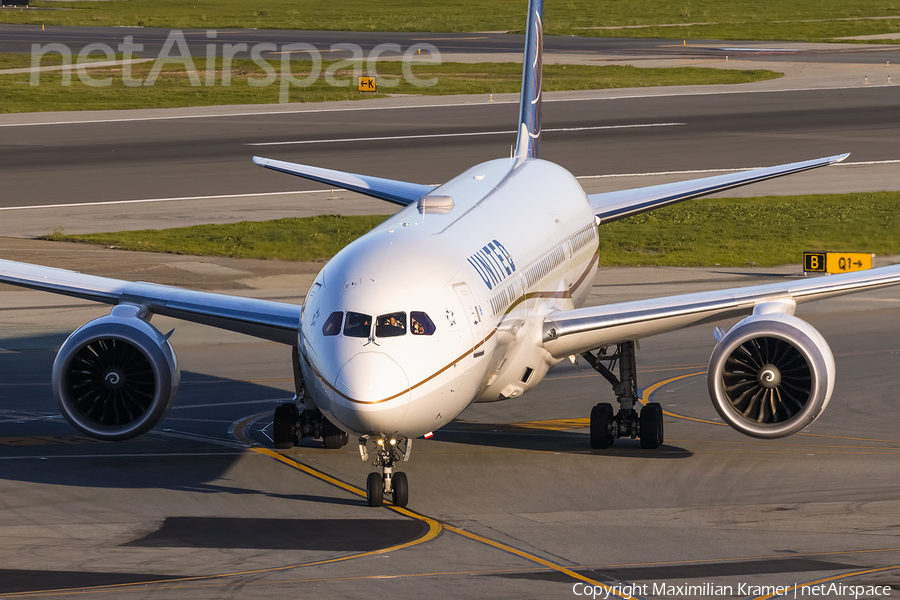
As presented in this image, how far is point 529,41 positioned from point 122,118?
147ft

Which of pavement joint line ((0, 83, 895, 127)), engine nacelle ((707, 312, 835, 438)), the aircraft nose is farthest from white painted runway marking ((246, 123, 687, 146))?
the aircraft nose

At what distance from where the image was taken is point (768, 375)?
21.4 meters

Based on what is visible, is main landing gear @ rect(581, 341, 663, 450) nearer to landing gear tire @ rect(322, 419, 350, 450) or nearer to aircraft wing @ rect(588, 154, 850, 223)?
landing gear tire @ rect(322, 419, 350, 450)

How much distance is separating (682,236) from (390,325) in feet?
95.8

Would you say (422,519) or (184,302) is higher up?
(184,302)

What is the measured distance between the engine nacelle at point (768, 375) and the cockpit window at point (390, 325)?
18.5ft

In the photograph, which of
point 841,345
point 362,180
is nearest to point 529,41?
point 362,180

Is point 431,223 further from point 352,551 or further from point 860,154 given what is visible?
point 860,154

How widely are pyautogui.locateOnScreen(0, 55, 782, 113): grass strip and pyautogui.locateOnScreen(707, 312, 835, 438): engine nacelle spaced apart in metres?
60.6

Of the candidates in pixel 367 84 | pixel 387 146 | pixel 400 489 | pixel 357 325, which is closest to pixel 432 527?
pixel 400 489

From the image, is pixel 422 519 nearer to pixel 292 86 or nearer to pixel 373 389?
pixel 373 389

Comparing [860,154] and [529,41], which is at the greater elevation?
[860,154]

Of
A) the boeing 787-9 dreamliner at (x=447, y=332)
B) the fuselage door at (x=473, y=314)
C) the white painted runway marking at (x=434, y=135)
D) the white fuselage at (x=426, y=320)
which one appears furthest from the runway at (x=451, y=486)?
the white painted runway marking at (x=434, y=135)

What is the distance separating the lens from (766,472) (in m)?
→ 22.6
